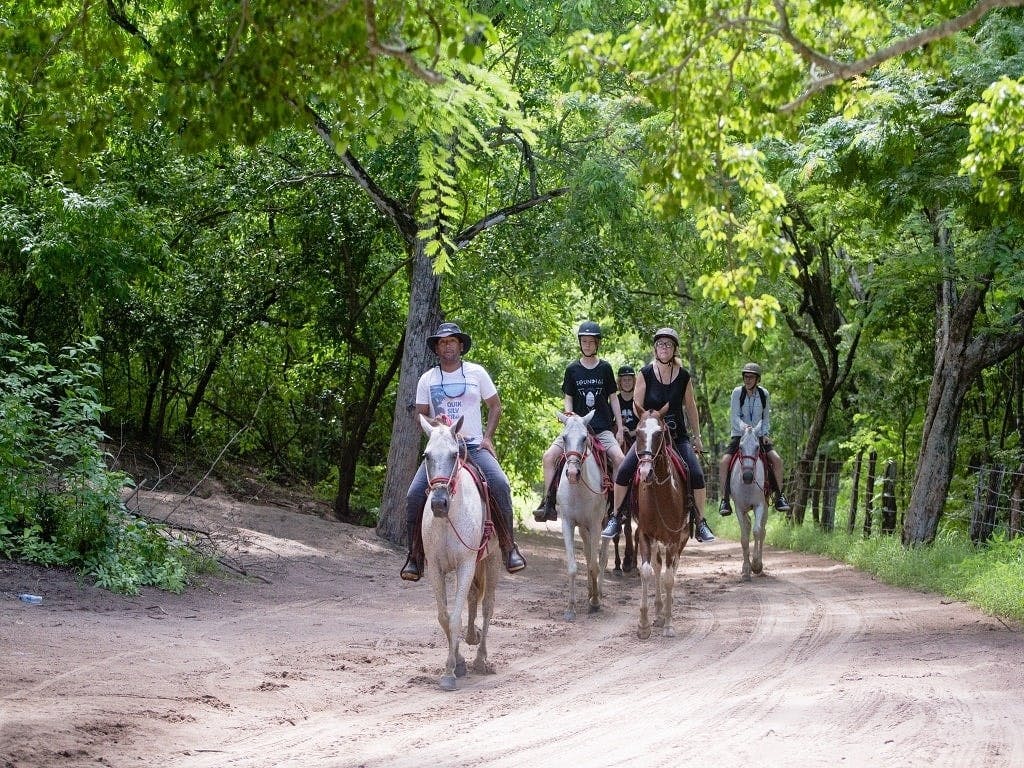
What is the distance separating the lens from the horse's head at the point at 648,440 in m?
11.4

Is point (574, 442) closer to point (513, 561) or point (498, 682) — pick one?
point (513, 561)

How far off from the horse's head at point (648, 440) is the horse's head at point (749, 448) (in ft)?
19.9

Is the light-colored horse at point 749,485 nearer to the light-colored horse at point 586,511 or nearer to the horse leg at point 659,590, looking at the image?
the light-colored horse at point 586,511

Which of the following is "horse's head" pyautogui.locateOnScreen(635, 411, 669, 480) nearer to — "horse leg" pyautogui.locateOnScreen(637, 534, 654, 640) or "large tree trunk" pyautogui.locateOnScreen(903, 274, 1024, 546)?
"horse leg" pyautogui.locateOnScreen(637, 534, 654, 640)

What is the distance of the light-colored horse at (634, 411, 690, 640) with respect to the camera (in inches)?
460

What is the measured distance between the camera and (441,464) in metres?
9.06

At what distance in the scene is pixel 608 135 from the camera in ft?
57.1

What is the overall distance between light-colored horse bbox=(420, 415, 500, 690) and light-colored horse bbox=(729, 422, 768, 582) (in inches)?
344

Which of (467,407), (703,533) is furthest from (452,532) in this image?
(703,533)

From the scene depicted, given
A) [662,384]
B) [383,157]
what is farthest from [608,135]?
[662,384]

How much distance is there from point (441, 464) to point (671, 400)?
4.33 m

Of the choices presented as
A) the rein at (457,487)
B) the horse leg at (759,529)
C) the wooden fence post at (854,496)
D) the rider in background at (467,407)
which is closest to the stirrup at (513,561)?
the rider in background at (467,407)

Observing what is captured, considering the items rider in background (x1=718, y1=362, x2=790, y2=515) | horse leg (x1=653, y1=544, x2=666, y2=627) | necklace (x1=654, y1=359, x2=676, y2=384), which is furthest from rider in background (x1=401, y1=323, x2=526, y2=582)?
rider in background (x1=718, y1=362, x2=790, y2=515)

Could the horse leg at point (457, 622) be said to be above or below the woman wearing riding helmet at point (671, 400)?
below
